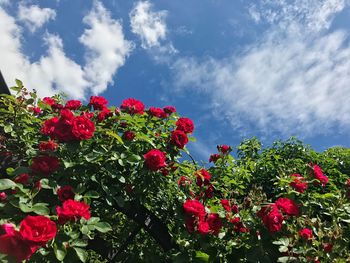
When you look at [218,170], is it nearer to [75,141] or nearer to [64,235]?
[75,141]

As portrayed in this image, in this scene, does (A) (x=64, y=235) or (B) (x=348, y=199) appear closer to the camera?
(A) (x=64, y=235)

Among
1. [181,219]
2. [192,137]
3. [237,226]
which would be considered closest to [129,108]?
[192,137]

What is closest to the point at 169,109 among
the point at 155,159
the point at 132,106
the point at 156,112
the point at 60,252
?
the point at 156,112

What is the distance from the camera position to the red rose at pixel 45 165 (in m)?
2.53

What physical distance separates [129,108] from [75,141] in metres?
0.96

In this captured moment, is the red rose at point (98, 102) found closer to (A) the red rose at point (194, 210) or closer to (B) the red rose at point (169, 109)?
(B) the red rose at point (169, 109)

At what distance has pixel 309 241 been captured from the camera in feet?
8.14

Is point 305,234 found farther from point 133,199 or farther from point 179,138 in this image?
point 133,199

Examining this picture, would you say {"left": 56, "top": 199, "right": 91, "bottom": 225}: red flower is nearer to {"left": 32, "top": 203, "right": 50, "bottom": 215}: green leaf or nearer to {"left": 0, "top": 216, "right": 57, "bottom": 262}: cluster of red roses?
{"left": 32, "top": 203, "right": 50, "bottom": 215}: green leaf

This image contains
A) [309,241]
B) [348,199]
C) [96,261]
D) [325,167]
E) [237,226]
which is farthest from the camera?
[325,167]

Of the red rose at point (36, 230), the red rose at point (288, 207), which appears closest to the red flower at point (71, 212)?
the red rose at point (36, 230)

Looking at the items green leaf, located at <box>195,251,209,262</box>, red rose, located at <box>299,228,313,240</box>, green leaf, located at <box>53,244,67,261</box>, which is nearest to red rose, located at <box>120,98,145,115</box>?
green leaf, located at <box>195,251,209,262</box>

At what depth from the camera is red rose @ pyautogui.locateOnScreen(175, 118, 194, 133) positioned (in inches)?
129

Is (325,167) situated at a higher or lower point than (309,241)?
higher
